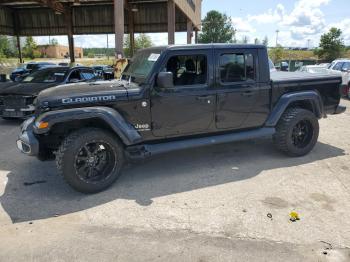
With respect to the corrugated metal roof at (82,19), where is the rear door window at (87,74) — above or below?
below

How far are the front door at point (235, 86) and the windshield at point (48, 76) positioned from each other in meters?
5.62

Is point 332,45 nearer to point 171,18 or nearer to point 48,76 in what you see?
point 171,18

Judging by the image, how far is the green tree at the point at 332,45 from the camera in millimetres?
41344

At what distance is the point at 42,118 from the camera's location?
Answer: 3.88 meters

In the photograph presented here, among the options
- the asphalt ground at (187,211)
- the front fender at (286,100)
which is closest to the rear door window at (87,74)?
the asphalt ground at (187,211)

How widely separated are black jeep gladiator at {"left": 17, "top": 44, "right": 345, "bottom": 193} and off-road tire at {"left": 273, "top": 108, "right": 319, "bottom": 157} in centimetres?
2

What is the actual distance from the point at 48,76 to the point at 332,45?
41.9 metres

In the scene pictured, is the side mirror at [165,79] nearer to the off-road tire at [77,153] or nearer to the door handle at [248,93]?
the off-road tire at [77,153]

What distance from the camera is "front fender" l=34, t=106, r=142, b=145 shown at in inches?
153

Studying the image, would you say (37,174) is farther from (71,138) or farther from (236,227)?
(236,227)

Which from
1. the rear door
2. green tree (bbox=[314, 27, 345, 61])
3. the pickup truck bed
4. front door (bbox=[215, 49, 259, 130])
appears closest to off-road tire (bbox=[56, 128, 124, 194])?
front door (bbox=[215, 49, 259, 130])

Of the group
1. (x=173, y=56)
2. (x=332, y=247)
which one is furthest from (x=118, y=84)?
(x=332, y=247)

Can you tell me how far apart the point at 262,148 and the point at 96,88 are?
352 centimetres

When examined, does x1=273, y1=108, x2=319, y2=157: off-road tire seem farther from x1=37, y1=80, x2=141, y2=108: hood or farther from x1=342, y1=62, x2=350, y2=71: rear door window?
x1=342, y1=62, x2=350, y2=71: rear door window
